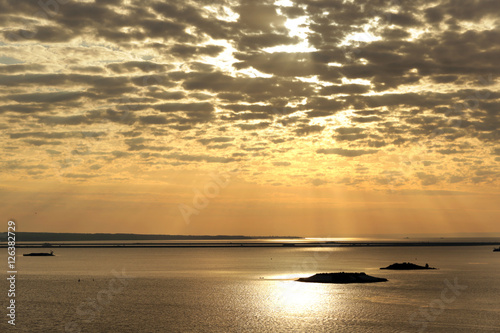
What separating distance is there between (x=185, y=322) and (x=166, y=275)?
276ft

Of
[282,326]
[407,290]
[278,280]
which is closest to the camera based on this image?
[282,326]

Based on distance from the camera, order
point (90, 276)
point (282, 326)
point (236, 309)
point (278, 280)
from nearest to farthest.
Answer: point (282, 326)
point (236, 309)
point (278, 280)
point (90, 276)

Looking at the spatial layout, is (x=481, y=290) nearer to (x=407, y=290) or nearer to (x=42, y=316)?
(x=407, y=290)

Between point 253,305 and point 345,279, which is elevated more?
point 345,279

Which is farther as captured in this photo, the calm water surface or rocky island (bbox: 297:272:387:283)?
rocky island (bbox: 297:272:387:283)

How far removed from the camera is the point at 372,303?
95.4 metres

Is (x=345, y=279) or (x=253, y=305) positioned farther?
(x=345, y=279)

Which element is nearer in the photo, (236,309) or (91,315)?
(91,315)

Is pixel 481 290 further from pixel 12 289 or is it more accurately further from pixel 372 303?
pixel 12 289

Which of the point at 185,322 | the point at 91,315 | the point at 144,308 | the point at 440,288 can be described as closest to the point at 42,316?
the point at 91,315

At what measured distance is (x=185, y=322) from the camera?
7819cm

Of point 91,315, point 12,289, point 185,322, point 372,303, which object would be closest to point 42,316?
point 91,315

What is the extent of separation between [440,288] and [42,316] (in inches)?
3188

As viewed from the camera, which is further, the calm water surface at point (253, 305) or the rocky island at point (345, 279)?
the rocky island at point (345, 279)
